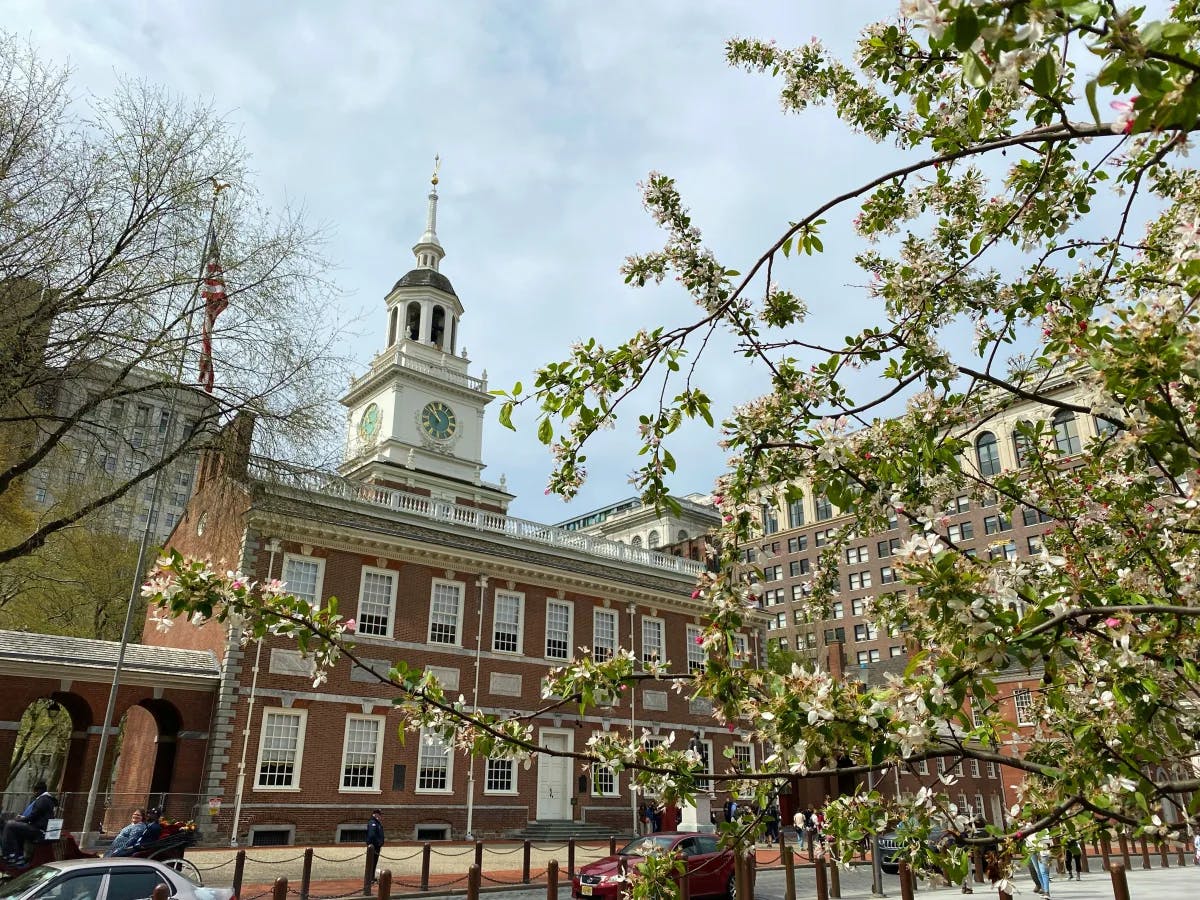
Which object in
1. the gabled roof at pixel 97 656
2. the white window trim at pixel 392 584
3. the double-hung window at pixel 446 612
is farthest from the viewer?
the double-hung window at pixel 446 612

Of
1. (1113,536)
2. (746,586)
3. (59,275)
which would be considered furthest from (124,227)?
(1113,536)

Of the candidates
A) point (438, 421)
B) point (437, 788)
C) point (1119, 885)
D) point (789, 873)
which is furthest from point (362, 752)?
point (438, 421)

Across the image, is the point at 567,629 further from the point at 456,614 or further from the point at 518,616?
the point at 456,614

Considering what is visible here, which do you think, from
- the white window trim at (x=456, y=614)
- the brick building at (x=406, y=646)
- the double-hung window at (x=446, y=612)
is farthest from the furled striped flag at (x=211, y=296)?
the double-hung window at (x=446, y=612)

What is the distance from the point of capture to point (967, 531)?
65500mm

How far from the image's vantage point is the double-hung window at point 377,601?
89.1 ft

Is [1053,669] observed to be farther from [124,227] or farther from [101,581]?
[101,581]

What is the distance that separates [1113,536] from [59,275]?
50.4 ft

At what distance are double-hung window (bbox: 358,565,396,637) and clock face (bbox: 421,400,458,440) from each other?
17.5 metres

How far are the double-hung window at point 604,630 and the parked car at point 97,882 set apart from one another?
2278cm

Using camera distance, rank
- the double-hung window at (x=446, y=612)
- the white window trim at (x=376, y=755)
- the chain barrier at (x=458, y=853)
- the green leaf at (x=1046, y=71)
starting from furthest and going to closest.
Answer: the double-hung window at (x=446, y=612) < the white window trim at (x=376, y=755) < the chain barrier at (x=458, y=853) < the green leaf at (x=1046, y=71)

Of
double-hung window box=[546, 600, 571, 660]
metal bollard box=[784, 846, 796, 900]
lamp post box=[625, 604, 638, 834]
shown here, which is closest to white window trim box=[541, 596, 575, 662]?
double-hung window box=[546, 600, 571, 660]

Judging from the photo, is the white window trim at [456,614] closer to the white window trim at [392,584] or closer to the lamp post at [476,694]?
the lamp post at [476,694]

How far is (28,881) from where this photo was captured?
9500mm
